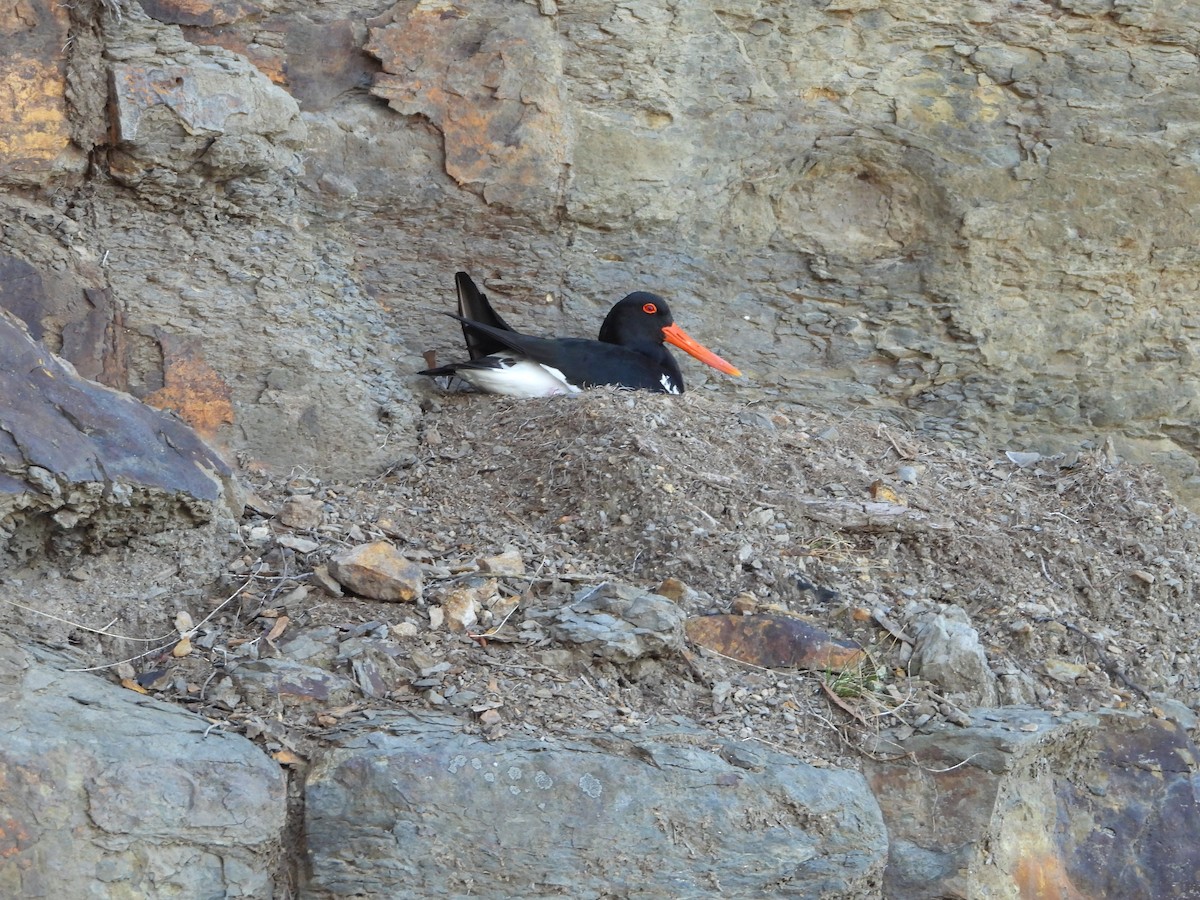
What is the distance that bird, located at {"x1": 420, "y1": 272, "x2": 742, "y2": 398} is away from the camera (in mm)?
5398

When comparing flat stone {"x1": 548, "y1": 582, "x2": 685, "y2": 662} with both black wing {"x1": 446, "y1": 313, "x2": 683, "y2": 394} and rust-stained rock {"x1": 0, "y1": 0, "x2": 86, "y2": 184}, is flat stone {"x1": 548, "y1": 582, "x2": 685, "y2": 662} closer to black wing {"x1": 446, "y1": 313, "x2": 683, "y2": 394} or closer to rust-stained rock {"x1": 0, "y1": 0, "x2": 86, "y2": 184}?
black wing {"x1": 446, "y1": 313, "x2": 683, "y2": 394}

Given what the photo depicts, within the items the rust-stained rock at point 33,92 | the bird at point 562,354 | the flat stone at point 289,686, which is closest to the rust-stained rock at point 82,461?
the flat stone at point 289,686

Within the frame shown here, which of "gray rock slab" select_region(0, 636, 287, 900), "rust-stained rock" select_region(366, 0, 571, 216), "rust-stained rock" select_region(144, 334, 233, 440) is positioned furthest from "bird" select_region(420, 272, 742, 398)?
"gray rock slab" select_region(0, 636, 287, 900)

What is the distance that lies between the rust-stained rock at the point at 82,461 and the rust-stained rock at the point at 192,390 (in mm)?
865

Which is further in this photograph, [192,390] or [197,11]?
[197,11]

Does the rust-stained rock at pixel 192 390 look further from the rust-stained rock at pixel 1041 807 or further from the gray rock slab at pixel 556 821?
the rust-stained rock at pixel 1041 807

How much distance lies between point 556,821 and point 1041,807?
1459 mm

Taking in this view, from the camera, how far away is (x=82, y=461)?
3.43 meters

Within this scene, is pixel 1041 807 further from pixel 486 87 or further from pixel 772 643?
pixel 486 87

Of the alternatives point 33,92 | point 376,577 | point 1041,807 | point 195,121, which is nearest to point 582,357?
point 195,121

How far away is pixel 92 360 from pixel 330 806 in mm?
2040

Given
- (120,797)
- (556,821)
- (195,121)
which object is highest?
(195,121)

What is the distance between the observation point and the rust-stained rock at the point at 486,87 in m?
5.61

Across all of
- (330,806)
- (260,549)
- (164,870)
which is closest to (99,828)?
(164,870)
